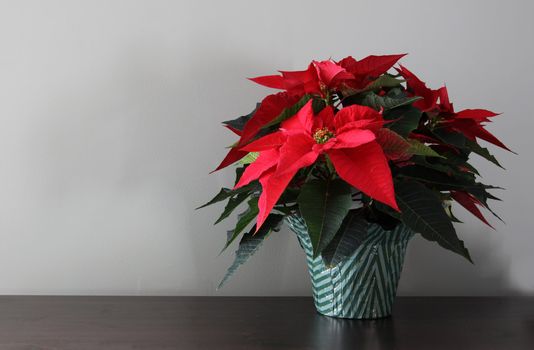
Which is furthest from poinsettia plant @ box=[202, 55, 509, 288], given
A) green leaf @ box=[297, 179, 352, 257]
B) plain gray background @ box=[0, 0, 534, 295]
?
plain gray background @ box=[0, 0, 534, 295]

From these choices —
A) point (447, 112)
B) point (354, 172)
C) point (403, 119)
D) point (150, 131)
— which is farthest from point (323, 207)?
point (150, 131)

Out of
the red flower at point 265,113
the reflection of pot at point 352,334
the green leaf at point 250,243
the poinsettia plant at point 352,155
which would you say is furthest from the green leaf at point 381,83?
the reflection of pot at point 352,334

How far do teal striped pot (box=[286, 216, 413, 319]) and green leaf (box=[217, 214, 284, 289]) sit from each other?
0.05m

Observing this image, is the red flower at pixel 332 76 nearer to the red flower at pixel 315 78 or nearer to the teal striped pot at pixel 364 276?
the red flower at pixel 315 78

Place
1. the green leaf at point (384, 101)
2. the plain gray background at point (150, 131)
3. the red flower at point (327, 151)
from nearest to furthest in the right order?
Answer: the red flower at point (327, 151)
the green leaf at point (384, 101)
the plain gray background at point (150, 131)

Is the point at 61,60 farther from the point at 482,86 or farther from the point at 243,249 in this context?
the point at 482,86

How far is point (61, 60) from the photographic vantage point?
118 centimetres

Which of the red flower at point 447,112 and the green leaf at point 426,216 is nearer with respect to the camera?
the green leaf at point 426,216

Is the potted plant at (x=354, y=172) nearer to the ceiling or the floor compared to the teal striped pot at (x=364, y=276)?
nearer to the ceiling

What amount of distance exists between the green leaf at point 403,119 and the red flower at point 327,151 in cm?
7

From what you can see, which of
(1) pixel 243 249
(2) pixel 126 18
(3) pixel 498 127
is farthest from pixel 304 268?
(2) pixel 126 18

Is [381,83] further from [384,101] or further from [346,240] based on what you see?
[346,240]

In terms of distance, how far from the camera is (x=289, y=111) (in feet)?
2.76

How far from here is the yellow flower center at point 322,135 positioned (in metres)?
0.78
